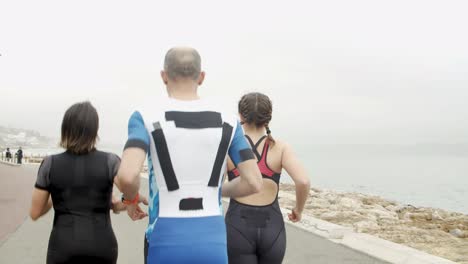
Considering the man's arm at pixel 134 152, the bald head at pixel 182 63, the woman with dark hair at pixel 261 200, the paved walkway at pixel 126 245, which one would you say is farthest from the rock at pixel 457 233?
the man's arm at pixel 134 152

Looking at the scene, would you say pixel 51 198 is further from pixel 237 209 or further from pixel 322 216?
pixel 322 216

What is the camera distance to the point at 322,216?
14.4 metres

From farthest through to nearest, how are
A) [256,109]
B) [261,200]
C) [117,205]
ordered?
[261,200]
[256,109]
[117,205]

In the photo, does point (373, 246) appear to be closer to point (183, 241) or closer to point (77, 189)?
point (77, 189)

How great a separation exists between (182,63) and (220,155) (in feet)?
1.59

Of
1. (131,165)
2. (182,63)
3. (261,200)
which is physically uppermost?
(182,63)

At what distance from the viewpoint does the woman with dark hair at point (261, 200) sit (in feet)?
12.0

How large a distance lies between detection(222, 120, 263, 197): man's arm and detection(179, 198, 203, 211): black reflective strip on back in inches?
11.5

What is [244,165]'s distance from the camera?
2742 millimetres

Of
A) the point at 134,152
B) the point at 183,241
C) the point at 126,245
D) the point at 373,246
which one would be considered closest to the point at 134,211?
A: the point at 183,241

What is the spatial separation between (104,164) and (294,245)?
5861 millimetres

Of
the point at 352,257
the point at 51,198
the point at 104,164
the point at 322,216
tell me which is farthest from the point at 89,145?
the point at 322,216

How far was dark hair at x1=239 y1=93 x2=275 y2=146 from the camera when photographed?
3.65 metres

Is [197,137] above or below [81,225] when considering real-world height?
above
